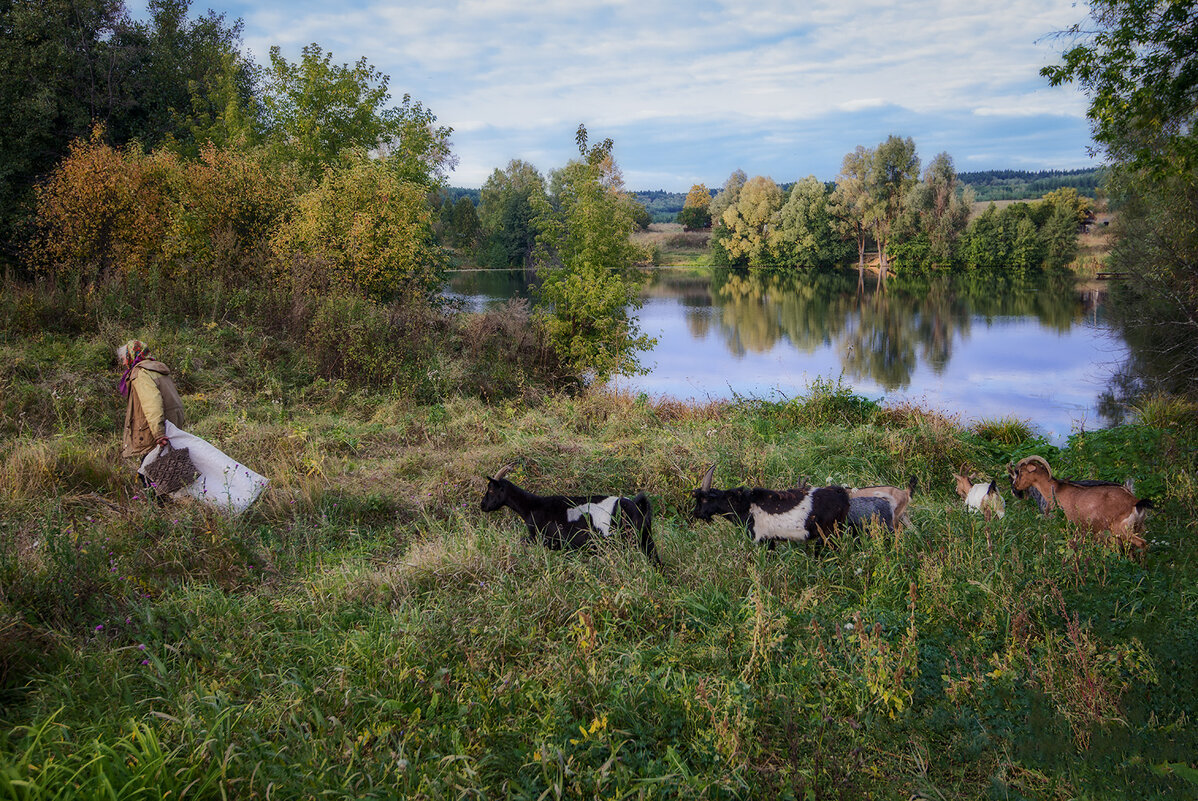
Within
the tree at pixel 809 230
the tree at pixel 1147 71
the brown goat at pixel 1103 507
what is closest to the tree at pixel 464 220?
the tree at pixel 809 230

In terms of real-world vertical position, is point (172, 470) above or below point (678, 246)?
below

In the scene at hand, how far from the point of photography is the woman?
6.72 m

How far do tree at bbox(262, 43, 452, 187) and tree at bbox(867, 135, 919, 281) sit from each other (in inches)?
1818

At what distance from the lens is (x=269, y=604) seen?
4.51 meters

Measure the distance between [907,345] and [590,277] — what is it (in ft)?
46.9

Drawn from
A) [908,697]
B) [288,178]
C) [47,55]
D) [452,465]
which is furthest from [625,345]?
[47,55]

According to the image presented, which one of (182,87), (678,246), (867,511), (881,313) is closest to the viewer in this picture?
(867,511)

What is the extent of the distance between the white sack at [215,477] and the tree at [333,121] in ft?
54.4

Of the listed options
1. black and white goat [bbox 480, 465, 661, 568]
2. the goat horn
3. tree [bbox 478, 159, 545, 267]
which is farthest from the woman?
tree [bbox 478, 159, 545, 267]

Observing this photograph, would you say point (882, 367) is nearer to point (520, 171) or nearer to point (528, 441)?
point (528, 441)

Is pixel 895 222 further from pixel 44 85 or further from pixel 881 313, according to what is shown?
pixel 44 85

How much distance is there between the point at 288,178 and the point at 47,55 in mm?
7480

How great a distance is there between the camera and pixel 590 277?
1794cm

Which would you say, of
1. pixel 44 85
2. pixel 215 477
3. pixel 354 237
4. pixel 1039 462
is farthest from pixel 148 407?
pixel 44 85
